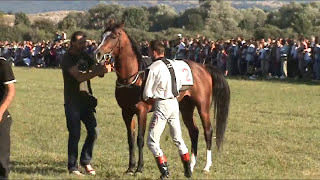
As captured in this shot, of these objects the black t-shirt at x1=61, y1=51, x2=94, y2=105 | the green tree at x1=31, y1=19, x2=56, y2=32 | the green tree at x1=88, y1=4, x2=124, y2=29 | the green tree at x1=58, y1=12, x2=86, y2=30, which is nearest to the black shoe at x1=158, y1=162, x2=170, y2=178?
the black t-shirt at x1=61, y1=51, x2=94, y2=105

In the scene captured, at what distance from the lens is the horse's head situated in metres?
9.41

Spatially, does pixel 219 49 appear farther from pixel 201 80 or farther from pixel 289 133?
pixel 201 80

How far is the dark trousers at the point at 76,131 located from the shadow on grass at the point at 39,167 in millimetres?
353

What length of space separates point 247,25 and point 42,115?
163 feet

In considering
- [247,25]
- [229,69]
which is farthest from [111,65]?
[247,25]

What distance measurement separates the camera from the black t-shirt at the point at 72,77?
9.62m

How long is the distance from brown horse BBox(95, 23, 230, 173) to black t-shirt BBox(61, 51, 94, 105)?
1.23 feet

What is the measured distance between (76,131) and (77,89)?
0.60 metres

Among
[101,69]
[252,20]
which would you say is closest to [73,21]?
[252,20]

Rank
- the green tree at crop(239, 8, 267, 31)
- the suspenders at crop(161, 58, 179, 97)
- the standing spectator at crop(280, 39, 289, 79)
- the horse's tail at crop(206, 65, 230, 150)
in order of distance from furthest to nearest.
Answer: the green tree at crop(239, 8, 267, 31) < the standing spectator at crop(280, 39, 289, 79) < the horse's tail at crop(206, 65, 230, 150) < the suspenders at crop(161, 58, 179, 97)

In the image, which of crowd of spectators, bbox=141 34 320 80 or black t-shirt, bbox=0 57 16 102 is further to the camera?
crowd of spectators, bbox=141 34 320 80

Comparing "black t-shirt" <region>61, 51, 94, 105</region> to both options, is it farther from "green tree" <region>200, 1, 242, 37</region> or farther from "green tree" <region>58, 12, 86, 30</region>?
"green tree" <region>58, 12, 86, 30</region>

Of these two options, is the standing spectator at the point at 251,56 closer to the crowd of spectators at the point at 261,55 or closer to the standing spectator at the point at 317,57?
the crowd of spectators at the point at 261,55

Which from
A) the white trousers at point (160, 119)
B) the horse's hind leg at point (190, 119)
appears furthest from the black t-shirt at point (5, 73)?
the horse's hind leg at point (190, 119)
